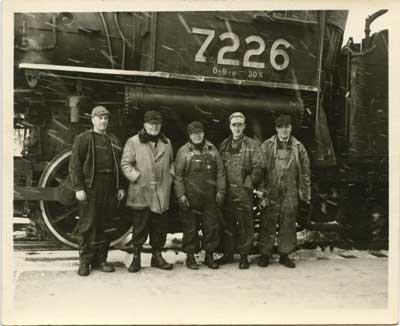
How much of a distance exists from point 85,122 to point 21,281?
175 cm

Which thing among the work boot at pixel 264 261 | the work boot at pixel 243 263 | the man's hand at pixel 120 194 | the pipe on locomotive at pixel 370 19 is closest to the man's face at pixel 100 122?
the man's hand at pixel 120 194

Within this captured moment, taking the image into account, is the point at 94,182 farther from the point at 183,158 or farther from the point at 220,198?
the point at 220,198

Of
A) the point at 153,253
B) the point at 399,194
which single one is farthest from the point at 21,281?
the point at 399,194

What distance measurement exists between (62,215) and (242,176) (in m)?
2.05

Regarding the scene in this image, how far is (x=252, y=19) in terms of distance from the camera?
5621 mm

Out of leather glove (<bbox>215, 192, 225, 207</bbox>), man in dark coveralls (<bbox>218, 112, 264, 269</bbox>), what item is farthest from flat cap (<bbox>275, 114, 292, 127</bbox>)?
leather glove (<bbox>215, 192, 225, 207</bbox>)

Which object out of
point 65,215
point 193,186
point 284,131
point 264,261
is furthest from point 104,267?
point 284,131

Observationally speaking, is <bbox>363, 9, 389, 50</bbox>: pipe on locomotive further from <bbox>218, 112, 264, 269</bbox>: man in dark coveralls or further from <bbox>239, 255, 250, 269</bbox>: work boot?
<bbox>239, 255, 250, 269</bbox>: work boot

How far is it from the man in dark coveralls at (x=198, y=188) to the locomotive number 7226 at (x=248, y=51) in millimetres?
710

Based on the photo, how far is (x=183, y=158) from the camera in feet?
18.8

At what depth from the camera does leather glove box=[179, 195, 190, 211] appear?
5691 millimetres

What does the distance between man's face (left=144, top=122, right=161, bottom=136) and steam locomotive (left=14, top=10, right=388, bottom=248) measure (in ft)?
0.65

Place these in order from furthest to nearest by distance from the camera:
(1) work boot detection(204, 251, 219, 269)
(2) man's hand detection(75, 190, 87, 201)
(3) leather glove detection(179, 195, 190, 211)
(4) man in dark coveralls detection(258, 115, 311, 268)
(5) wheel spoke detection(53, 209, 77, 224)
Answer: (5) wheel spoke detection(53, 209, 77, 224), (4) man in dark coveralls detection(258, 115, 311, 268), (1) work boot detection(204, 251, 219, 269), (3) leather glove detection(179, 195, 190, 211), (2) man's hand detection(75, 190, 87, 201)

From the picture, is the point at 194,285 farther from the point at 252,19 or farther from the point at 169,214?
the point at 252,19
